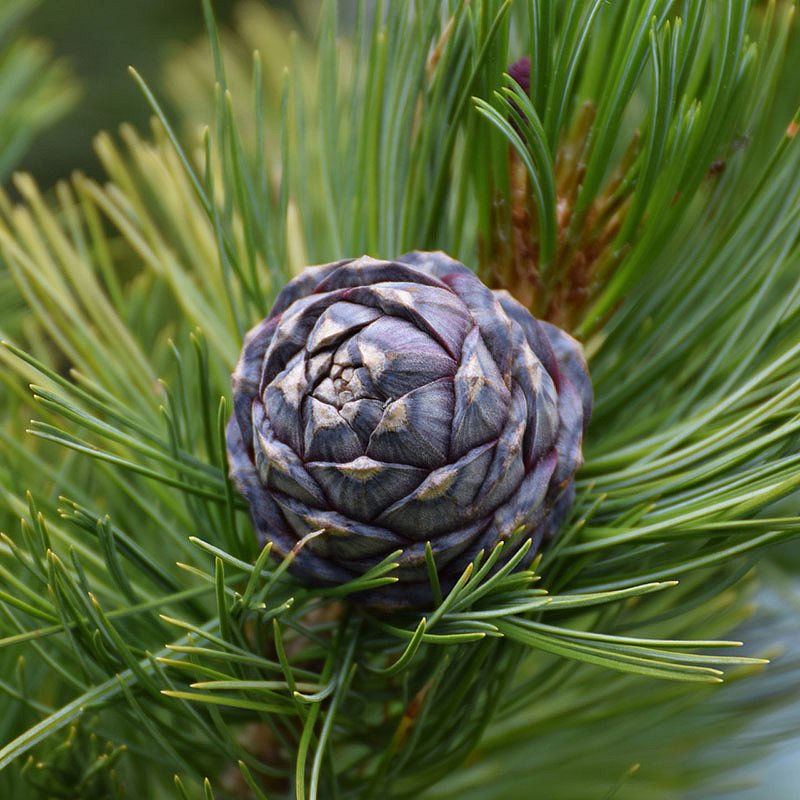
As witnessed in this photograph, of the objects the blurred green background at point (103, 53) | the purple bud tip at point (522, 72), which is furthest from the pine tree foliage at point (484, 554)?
the blurred green background at point (103, 53)

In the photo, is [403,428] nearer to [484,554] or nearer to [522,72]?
[484,554]

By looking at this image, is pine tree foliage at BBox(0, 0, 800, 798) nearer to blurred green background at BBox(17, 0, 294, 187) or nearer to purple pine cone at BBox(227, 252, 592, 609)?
purple pine cone at BBox(227, 252, 592, 609)

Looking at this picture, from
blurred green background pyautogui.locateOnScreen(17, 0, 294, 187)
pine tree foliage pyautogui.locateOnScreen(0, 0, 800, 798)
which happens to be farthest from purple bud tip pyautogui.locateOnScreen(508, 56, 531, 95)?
blurred green background pyautogui.locateOnScreen(17, 0, 294, 187)

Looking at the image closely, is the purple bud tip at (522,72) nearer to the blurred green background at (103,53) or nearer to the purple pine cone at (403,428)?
the purple pine cone at (403,428)

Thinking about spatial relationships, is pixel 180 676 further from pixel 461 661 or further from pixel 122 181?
pixel 122 181

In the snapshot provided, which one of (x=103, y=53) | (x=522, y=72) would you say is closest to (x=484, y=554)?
(x=522, y=72)
